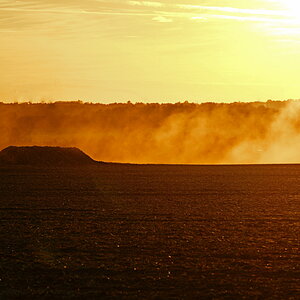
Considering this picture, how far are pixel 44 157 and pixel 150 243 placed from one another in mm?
49756

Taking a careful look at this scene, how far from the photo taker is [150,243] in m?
18.8

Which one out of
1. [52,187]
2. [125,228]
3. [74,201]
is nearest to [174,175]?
[52,187]

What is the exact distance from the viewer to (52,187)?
3878 centimetres

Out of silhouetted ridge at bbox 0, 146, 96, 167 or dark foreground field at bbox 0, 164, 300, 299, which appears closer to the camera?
dark foreground field at bbox 0, 164, 300, 299

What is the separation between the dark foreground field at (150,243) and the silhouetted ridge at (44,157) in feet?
99.1

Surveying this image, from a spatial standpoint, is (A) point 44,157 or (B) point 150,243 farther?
(A) point 44,157

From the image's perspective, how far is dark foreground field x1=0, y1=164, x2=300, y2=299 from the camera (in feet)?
45.2

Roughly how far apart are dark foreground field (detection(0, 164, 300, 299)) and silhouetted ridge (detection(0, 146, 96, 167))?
30.2m

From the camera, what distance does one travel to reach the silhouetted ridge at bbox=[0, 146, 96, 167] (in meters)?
66.9

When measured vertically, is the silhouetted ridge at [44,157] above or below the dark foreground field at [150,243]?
below

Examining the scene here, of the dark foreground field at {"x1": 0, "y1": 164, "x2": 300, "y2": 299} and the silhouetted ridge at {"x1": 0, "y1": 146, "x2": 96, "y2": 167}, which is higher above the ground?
the dark foreground field at {"x1": 0, "y1": 164, "x2": 300, "y2": 299}

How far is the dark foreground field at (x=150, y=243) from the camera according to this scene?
13.8 meters

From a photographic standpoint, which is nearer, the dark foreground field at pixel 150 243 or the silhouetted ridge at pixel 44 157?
the dark foreground field at pixel 150 243

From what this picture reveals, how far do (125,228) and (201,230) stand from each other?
2.29m
